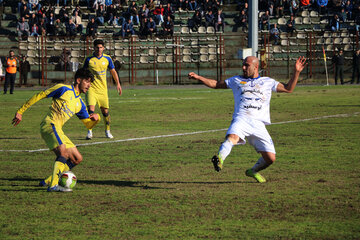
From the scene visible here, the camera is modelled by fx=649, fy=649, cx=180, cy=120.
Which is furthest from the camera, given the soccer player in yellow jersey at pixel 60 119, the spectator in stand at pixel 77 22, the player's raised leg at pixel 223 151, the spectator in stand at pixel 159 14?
the spectator in stand at pixel 159 14

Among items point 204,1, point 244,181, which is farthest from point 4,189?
point 204,1

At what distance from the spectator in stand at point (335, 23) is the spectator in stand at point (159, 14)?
12.1 meters

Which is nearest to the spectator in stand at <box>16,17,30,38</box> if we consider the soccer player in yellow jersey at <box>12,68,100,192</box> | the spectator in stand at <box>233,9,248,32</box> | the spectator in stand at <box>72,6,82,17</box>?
the spectator in stand at <box>72,6,82,17</box>

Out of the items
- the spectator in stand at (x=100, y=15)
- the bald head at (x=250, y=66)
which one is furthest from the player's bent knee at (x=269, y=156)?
the spectator in stand at (x=100, y=15)

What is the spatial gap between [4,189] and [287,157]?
5260 mm

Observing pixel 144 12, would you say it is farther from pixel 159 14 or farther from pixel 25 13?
pixel 25 13

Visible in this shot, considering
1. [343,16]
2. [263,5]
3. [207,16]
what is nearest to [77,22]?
[207,16]

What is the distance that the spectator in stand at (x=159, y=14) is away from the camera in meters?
46.7

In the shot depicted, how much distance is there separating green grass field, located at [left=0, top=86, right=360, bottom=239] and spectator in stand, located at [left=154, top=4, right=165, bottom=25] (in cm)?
2989

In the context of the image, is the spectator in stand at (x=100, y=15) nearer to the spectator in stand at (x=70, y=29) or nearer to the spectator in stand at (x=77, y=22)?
the spectator in stand at (x=77, y=22)

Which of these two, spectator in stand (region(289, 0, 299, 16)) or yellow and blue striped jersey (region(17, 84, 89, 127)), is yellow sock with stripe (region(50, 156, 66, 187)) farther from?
spectator in stand (region(289, 0, 299, 16))

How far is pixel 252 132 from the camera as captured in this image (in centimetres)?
908

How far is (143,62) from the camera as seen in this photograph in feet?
149

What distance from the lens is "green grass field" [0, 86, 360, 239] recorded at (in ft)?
22.3
